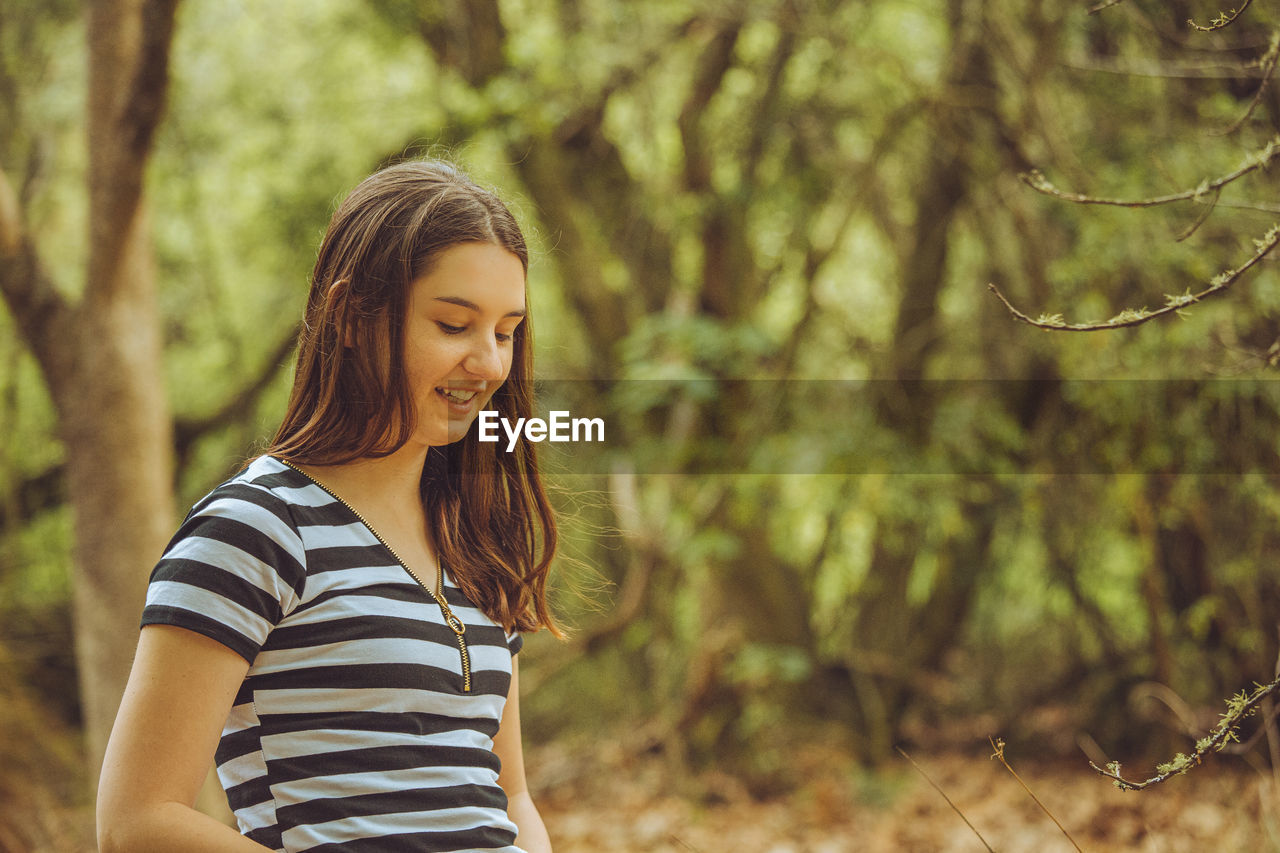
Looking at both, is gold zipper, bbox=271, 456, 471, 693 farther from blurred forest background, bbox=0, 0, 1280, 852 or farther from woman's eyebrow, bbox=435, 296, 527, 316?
blurred forest background, bbox=0, 0, 1280, 852

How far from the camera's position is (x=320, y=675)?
107 centimetres

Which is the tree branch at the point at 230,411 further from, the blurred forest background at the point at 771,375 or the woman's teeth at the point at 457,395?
the woman's teeth at the point at 457,395

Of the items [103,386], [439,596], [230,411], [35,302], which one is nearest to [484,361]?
[439,596]

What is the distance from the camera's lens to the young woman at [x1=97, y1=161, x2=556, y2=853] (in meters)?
0.97

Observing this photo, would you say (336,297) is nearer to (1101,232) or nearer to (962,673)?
(1101,232)

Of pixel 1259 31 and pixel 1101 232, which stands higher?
pixel 1259 31

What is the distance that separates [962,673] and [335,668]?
465 cm

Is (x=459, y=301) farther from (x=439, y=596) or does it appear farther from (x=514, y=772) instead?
(x=514, y=772)

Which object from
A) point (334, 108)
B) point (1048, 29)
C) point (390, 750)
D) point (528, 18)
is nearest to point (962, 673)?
point (1048, 29)

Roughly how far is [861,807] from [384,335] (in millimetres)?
3829

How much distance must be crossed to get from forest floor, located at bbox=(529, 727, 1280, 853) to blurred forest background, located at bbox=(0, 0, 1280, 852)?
0.08ft

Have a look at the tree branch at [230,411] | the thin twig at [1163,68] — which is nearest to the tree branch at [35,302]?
the tree branch at [230,411]

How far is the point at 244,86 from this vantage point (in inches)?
214

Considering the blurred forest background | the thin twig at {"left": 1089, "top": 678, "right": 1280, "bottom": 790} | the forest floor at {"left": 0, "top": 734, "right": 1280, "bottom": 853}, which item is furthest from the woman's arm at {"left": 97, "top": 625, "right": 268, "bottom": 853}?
the forest floor at {"left": 0, "top": 734, "right": 1280, "bottom": 853}
